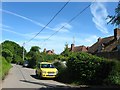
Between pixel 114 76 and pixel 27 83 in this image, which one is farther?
pixel 27 83

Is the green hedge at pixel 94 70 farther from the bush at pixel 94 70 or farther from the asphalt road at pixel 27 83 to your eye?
the asphalt road at pixel 27 83

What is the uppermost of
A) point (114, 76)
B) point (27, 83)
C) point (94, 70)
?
point (94, 70)

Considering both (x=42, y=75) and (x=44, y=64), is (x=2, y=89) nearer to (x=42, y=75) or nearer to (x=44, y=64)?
(x=42, y=75)

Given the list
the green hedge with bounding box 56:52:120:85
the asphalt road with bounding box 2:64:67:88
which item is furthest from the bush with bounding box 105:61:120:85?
the asphalt road with bounding box 2:64:67:88

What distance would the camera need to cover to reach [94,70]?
21.2 metres

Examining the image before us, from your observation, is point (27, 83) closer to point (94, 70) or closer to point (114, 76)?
point (94, 70)

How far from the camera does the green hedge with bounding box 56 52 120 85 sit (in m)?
19.9

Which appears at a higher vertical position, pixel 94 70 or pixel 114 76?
pixel 94 70

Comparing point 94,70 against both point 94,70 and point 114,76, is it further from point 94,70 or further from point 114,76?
point 114,76

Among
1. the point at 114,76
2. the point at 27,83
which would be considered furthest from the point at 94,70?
the point at 27,83

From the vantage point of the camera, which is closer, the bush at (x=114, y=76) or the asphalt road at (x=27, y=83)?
the bush at (x=114, y=76)

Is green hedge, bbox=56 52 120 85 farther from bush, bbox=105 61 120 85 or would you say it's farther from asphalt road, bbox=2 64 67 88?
asphalt road, bbox=2 64 67 88

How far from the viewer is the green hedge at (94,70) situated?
65.3 ft

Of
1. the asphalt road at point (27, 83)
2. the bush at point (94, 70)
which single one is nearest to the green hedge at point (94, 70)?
the bush at point (94, 70)
